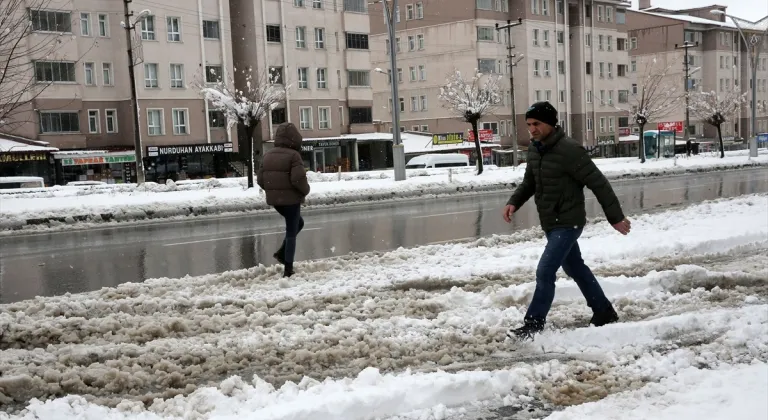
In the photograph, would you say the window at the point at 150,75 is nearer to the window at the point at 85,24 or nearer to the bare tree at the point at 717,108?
the window at the point at 85,24

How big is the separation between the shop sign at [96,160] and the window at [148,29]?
25.3 ft

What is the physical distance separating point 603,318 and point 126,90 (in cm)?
4546

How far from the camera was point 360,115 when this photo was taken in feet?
197

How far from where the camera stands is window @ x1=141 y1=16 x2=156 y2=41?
155 ft

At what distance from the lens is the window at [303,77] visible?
55219 mm

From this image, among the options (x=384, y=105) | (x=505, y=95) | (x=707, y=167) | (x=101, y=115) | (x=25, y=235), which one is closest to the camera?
(x=25, y=235)

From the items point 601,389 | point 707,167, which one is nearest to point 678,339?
point 601,389

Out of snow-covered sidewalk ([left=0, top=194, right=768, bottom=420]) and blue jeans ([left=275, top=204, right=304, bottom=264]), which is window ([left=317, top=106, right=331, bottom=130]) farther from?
snow-covered sidewalk ([left=0, top=194, right=768, bottom=420])

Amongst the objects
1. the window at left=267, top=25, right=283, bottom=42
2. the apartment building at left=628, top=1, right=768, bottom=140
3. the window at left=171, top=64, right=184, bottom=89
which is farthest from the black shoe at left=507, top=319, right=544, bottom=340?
the apartment building at left=628, top=1, right=768, bottom=140

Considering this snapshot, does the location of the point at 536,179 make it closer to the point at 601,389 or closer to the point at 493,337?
the point at 493,337

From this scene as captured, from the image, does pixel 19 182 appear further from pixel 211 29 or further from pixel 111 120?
pixel 211 29

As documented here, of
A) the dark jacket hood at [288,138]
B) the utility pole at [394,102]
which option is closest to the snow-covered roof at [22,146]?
the utility pole at [394,102]

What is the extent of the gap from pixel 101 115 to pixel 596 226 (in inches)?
1583

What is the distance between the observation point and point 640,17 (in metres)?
95.1
